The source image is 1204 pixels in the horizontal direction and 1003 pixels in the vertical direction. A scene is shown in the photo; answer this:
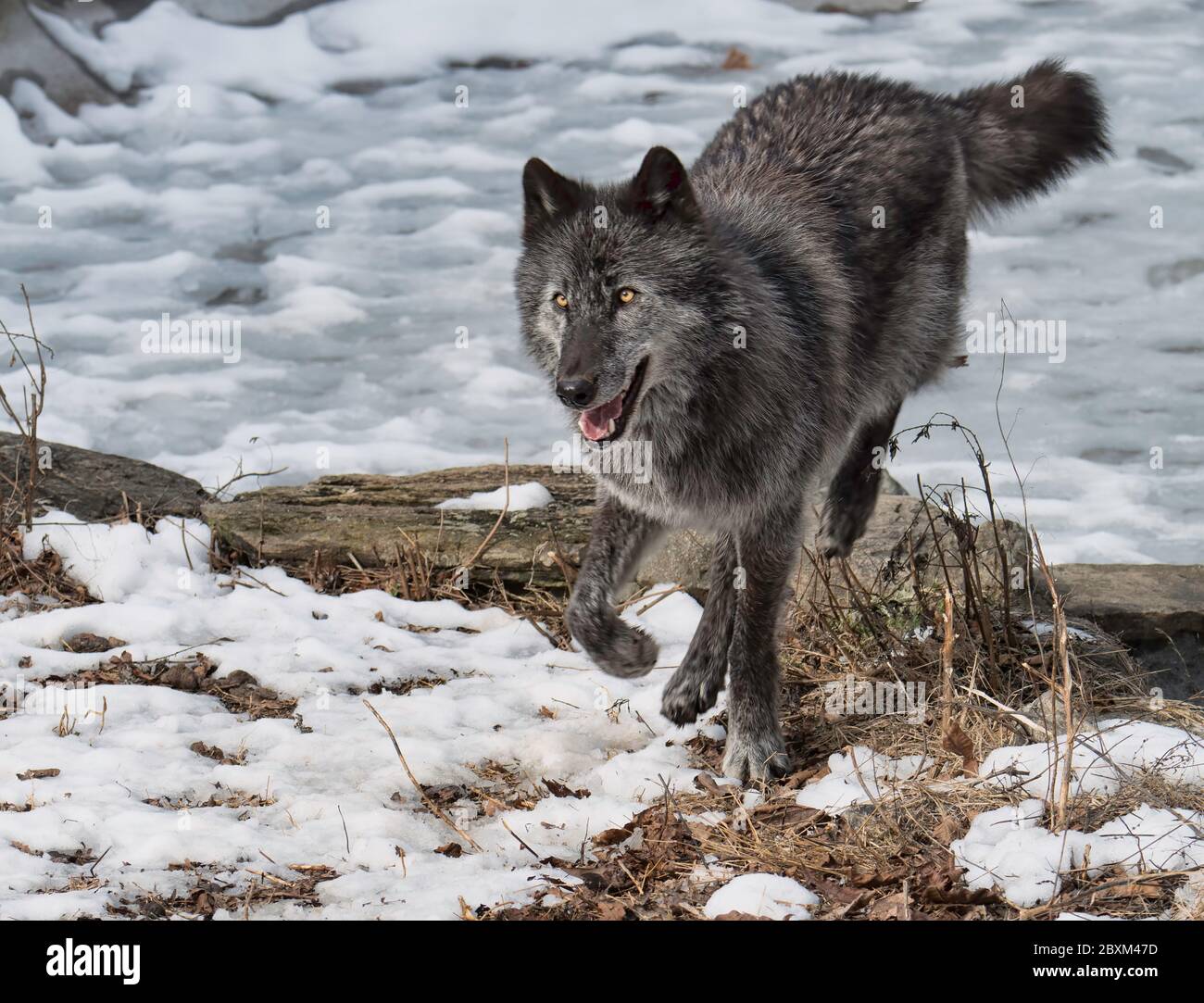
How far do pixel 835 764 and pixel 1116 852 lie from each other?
108cm

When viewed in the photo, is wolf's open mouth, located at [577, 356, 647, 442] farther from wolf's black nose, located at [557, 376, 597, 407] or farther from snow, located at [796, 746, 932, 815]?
snow, located at [796, 746, 932, 815]

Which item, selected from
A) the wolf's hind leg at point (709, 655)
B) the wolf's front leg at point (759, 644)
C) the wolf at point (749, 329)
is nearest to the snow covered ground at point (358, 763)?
the wolf's hind leg at point (709, 655)

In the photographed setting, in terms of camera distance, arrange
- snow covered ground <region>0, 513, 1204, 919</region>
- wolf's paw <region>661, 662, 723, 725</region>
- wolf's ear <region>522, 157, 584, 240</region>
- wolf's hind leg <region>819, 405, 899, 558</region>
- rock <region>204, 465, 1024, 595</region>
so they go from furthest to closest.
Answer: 1. rock <region>204, 465, 1024, 595</region>
2. wolf's hind leg <region>819, 405, 899, 558</region>
3. wolf's paw <region>661, 662, 723, 725</region>
4. wolf's ear <region>522, 157, 584, 240</region>
5. snow covered ground <region>0, 513, 1204, 919</region>

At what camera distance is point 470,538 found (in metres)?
6.21

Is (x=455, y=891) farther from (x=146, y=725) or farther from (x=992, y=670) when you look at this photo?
(x=992, y=670)

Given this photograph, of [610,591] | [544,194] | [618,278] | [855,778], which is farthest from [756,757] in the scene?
[544,194]

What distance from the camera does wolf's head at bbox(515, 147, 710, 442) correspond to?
4.11 meters

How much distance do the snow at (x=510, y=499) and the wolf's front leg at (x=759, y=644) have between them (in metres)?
2.00

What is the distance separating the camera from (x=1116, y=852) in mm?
3482

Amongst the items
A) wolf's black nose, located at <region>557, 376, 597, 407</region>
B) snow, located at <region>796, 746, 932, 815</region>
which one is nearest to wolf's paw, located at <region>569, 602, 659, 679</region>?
snow, located at <region>796, 746, 932, 815</region>

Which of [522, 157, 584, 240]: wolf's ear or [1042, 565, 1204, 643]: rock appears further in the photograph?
[1042, 565, 1204, 643]: rock

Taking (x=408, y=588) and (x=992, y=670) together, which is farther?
(x=408, y=588)

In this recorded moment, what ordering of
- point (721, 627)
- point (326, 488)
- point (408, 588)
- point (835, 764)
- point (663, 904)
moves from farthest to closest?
1. point (326, 488)
2. point (408, 588)
3. point (721, 627)
4. point (835, 764)
5. point (663, 904)

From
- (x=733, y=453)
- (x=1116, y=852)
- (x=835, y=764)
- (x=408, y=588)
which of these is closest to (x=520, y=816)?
(x=835, y=764)
